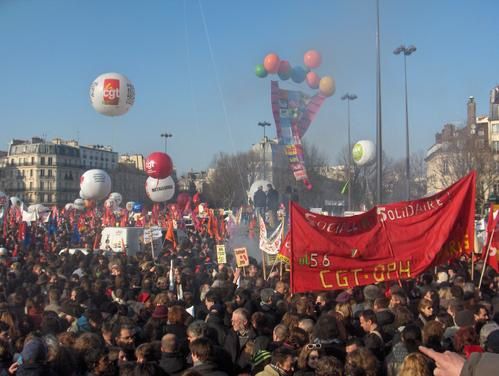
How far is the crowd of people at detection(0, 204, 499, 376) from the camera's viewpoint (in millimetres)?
4760

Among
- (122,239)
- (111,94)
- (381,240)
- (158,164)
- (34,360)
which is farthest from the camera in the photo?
(158,164)

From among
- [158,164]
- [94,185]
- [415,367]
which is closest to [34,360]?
[415,367]

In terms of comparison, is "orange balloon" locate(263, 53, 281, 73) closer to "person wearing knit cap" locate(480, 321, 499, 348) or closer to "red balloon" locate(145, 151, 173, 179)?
"red balloon" locate(145, 151, 173, 179)

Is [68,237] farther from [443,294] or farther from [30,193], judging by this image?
[30,193]

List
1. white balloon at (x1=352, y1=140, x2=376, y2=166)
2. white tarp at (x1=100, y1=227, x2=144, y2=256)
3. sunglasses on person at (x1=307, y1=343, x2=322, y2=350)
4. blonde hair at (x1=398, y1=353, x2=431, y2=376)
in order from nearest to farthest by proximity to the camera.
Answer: blonde hair at (x1=398, y1=353, x2=431, y2=376) < sunglasses on person at (x1=307, y1=343, x2=322, y2=350) < white tarp at (x1=100, y1=227, x2=144, y2=256) < white balloon at (x1=352, y1=140, x2=376, y2=166)

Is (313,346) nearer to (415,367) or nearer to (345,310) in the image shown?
(415,367)

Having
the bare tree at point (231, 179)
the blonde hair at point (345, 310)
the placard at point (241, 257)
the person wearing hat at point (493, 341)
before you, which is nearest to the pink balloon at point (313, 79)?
the placard at point (241, 257)

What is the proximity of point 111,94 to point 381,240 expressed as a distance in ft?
52.7

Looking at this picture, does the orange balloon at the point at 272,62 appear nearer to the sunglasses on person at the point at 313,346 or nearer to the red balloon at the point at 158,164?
the red balloon at the point at 158,164

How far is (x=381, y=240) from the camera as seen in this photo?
9.09m

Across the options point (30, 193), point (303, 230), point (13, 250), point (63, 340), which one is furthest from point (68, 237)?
point (30, 193)

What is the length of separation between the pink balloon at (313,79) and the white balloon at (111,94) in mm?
15038

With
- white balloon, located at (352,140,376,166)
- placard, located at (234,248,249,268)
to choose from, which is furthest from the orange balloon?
placard, located at (234,248,249,268)

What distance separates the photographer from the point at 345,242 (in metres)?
8.90
